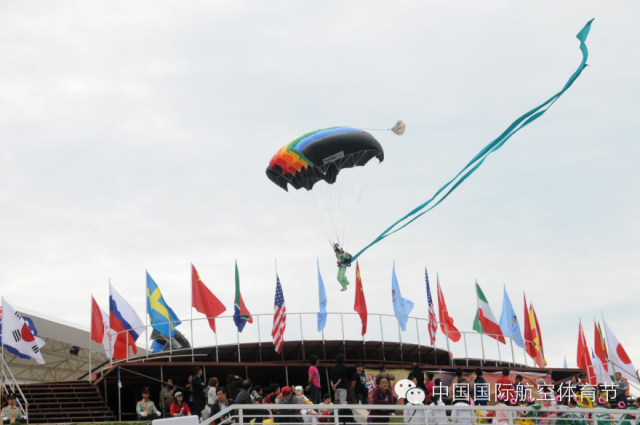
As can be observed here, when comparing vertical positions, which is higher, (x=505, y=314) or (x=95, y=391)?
(x=505, y=314)

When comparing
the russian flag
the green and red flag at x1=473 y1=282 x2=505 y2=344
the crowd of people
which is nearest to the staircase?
the russian flag

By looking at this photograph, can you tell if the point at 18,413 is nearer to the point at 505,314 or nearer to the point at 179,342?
the point at 179,342

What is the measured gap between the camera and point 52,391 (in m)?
20.5

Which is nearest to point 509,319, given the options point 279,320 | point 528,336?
point 528,336

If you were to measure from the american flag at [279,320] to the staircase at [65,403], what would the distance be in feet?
17.6

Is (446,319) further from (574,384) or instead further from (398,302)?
(574,384)

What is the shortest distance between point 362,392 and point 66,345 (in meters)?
30.2

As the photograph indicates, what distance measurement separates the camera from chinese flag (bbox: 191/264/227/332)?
2363cm

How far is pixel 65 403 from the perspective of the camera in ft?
63.9

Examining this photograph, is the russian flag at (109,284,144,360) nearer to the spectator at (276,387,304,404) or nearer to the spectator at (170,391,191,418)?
the spectator at (170,391,191,418)

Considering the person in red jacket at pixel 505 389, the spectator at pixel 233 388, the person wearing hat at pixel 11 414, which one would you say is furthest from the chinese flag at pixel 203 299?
the person in red jacket at pixel 505 389

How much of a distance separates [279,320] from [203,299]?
2979mm

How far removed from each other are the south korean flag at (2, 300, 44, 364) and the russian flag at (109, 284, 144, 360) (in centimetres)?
306

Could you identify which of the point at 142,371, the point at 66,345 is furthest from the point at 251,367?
the point at 66,345
